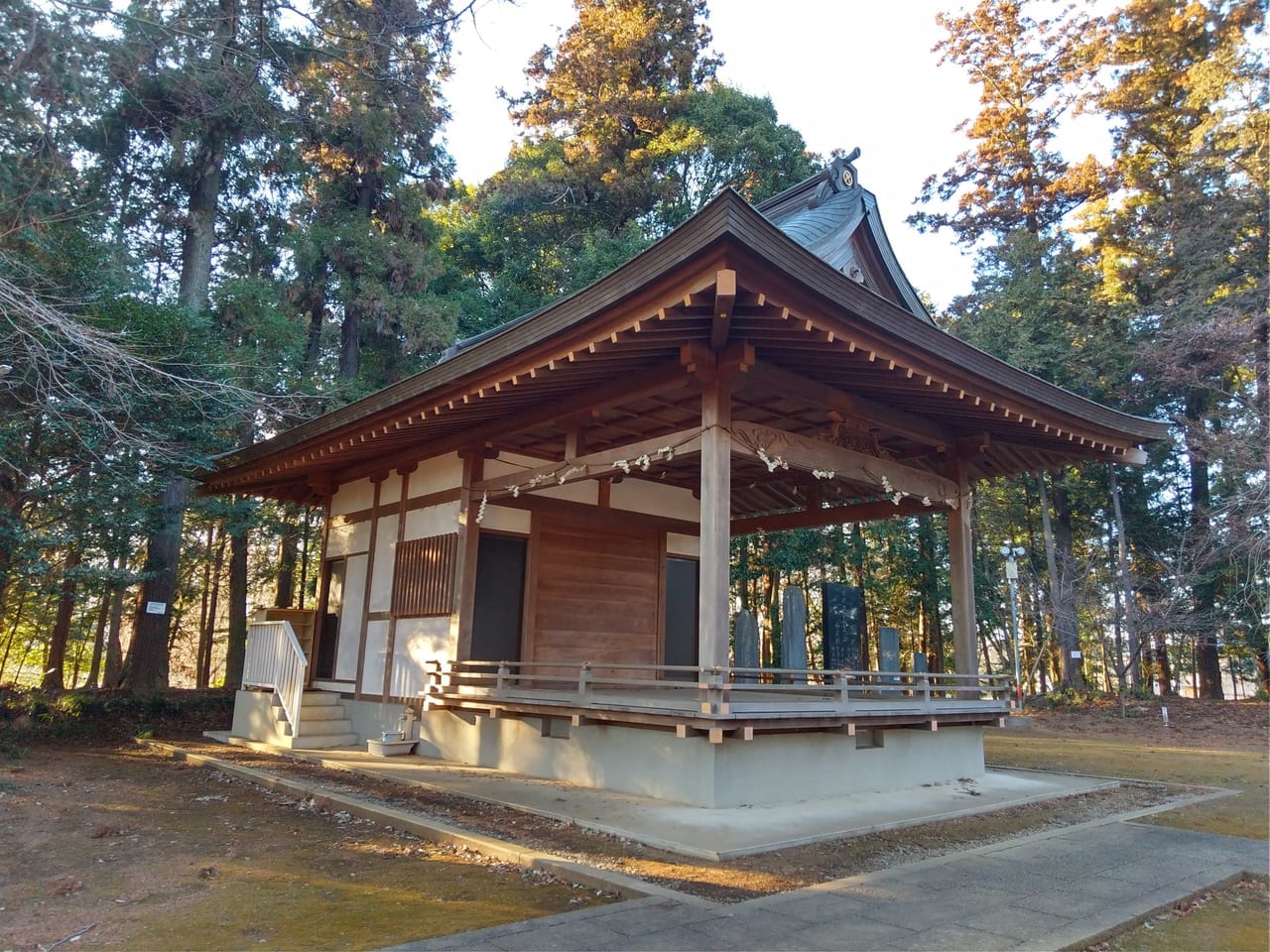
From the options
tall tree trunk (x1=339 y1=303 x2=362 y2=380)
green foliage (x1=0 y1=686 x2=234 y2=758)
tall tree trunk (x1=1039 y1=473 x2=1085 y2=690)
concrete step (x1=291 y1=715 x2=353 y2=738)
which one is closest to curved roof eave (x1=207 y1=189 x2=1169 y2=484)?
concrete step (x1=291 y1=715 x2=353 y2=738)

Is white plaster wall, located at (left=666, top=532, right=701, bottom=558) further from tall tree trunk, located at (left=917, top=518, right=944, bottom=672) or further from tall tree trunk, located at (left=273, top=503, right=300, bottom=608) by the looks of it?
tall tree trunk, located at (left=917, top=518, right=944, bottom=672)

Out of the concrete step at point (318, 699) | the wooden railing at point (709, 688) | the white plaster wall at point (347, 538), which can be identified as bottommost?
the concrete step at point (318, 699)

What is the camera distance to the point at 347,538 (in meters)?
11.3

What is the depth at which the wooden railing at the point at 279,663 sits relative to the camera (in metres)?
9.49

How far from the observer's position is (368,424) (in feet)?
28.6

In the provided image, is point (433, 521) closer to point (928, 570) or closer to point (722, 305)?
point (722, 305)

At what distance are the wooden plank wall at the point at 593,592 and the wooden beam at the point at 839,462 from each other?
3530 mm

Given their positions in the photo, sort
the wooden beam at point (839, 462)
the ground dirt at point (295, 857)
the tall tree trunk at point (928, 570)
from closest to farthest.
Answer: the ground dirt at point (295, 857)
the wooden beam at point (839, 462)
the tall tree trunk at point (928, 570)

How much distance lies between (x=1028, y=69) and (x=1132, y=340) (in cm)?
974

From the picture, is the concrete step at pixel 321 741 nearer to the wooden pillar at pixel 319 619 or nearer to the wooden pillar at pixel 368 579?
the wooden pillar at pixel 368 579

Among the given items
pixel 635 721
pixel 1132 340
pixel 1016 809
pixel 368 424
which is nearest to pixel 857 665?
pixel 1016 809

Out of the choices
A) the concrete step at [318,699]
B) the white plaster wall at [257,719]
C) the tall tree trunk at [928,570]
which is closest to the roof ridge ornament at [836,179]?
the concrete step at [318,699]

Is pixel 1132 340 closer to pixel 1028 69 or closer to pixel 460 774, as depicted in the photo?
pixel 1028 69

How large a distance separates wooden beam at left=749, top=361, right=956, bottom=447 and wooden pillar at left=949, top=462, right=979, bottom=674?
0.66 m
